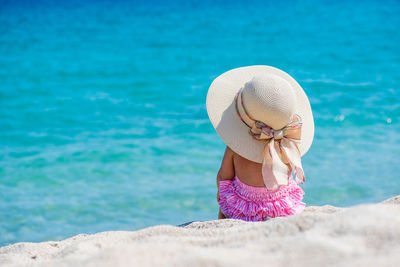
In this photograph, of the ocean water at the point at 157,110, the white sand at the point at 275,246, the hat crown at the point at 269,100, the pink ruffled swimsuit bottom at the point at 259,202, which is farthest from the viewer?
the ocean water at the point at 157,110

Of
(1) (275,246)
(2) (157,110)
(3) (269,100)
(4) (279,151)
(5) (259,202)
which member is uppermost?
(2) (157,110)

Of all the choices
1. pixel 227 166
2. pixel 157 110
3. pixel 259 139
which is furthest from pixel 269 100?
pixel 157 110

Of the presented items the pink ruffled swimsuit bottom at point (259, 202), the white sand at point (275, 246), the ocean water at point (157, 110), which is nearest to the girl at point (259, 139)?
the pink ruffled swimsuit bottom at point (259, 202)

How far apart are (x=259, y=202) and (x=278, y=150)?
344 millimetres

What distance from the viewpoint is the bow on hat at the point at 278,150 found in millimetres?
2650

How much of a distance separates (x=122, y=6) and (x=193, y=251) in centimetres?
1507

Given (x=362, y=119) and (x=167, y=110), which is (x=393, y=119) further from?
(x=167, y=110)

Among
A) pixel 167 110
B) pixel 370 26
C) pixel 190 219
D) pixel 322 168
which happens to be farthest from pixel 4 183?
pixel 370 26

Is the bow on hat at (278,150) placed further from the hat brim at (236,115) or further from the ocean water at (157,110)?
the ocean water at (157,110)

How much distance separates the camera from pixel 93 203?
450 centimetres

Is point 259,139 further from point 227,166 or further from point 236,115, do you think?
point 227,166

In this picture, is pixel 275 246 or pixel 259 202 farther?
pixel 259 202

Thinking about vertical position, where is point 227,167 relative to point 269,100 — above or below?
below

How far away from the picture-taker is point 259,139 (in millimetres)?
2693
